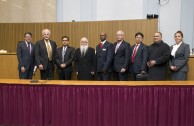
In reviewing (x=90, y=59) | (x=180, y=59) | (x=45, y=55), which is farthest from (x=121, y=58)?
(x=45, y=55)

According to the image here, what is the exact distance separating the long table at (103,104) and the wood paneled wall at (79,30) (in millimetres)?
3419

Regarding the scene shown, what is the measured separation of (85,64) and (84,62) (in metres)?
0.04

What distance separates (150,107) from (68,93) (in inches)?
45.2

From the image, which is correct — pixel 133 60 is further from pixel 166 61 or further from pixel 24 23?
pixel 24 23

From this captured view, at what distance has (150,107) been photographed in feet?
11.4

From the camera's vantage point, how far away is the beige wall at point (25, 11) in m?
8.30

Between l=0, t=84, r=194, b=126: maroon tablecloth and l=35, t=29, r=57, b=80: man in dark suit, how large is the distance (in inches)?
51.5

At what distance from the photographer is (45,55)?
16.3 feet

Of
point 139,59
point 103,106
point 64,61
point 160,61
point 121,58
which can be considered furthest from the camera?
point 64,61

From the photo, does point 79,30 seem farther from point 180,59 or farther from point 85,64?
point 180,59

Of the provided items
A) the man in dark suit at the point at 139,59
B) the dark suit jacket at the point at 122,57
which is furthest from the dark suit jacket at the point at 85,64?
the man in dark suit at the point at 139,59

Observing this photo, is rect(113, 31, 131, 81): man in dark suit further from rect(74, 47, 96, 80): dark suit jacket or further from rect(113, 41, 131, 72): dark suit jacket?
rect(74, 47, 96, 80): dark suit jacket

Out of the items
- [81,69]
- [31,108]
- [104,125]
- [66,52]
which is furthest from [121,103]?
[66,52]

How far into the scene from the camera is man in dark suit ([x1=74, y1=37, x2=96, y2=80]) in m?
4.95
